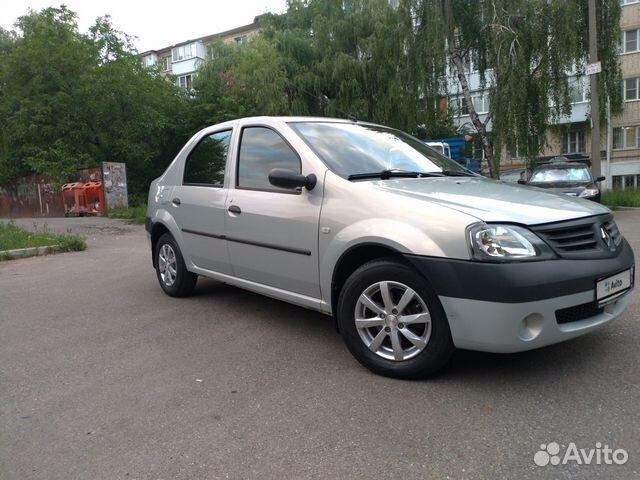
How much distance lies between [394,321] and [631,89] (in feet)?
127

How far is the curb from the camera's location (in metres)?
9.13

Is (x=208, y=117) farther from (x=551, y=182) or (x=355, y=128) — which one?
(x=355, y=128)

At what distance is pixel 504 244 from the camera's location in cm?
282

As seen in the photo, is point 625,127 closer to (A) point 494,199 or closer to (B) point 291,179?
(A) point 494,199

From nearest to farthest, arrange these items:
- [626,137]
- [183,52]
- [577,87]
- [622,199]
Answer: [622,199] → [577,87] → [626,137] → [183,52]

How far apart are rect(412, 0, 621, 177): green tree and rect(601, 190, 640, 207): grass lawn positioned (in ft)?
8.92

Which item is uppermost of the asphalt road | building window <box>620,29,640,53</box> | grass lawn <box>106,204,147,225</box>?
building window <box>620,29,640,53</box>

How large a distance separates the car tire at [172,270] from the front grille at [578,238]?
11.8ft

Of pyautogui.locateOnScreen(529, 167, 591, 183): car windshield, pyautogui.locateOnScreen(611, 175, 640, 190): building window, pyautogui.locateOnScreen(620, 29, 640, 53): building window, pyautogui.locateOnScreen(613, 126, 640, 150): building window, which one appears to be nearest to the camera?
pyautogui.locateOnScreen(529, 167, 591, 183): car windshield

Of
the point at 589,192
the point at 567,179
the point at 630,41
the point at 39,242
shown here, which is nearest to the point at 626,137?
the point at 630,41

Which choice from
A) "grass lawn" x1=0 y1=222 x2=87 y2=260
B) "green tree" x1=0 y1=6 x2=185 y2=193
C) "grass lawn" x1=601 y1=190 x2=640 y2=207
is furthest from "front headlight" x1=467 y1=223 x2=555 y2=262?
"green tree" x1=0 y1=6 x2=185 y2=193

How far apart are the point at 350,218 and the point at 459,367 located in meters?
1.17

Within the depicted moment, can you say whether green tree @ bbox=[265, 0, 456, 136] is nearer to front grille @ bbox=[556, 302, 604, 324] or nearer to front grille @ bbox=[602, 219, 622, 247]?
front grille @ bbox=[602, 219, 622, 247]
